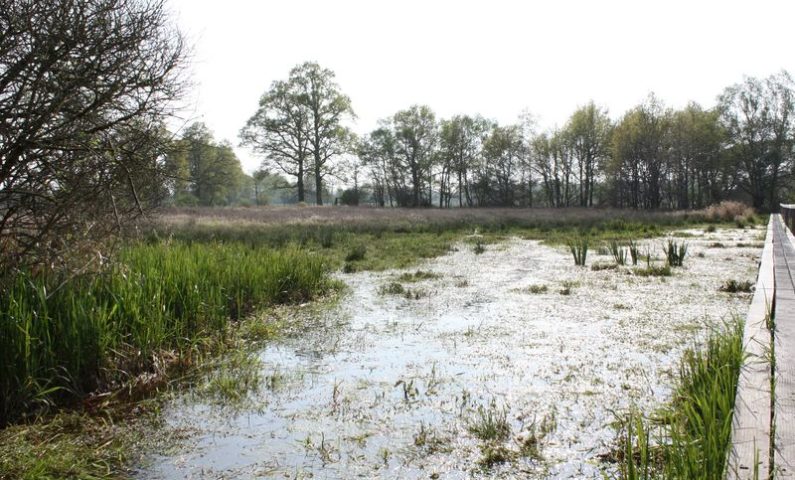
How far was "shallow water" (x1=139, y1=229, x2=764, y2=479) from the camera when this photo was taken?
9.87 feet

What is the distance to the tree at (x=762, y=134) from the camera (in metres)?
39.1

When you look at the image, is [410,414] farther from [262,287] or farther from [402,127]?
[402,127]

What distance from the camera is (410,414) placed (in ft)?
11.9

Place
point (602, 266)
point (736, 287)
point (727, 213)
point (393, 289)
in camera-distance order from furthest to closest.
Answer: point (727, 213), point (602, 266), point (393, 289), point (736, 287)

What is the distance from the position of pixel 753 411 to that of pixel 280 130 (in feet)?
128

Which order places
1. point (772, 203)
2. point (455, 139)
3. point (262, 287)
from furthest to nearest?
point (455, 139), point (772, 203), point (262, 287)

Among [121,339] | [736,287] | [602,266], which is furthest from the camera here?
[602,266]

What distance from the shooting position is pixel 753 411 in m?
2.58

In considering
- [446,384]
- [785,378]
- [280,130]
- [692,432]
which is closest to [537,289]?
[446,384]

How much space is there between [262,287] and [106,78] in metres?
3.57

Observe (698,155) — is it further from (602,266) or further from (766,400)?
(766,400)

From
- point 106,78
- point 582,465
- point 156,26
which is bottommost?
point 582,465

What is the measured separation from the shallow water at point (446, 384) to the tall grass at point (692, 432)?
254 millimetres

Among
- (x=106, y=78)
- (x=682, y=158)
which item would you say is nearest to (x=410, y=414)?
(x=106, y=78)
